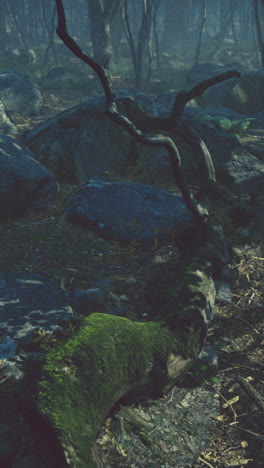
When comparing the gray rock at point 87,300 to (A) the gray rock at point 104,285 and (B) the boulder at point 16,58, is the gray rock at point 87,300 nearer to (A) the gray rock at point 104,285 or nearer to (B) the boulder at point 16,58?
(A) the gray rock at point 104,285

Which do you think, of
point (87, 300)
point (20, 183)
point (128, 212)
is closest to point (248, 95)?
point (128, 212)

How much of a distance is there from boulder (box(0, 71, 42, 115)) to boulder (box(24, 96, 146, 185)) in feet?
19.5

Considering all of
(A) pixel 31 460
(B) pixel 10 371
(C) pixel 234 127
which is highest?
(A) pixel 31 460

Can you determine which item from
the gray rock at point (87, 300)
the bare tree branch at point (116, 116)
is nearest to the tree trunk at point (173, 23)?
the bare tree branch at point (116, 116)

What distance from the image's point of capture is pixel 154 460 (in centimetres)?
347

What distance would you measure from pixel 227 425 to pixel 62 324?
1991 millimetres

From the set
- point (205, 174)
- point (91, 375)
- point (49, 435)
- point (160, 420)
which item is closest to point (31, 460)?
point (49, 435)

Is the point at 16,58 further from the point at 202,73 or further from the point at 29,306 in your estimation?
the point at 29,306

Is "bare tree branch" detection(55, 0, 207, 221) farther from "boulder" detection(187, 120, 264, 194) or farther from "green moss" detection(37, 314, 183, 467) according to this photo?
"boulder" detection(187, 120, 264, 194)

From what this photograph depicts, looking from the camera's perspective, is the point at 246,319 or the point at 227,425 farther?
the point at 246,319

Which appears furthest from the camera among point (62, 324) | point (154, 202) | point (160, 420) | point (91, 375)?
point (154, 202)

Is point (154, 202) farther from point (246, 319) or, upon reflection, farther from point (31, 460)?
point (31, 460)

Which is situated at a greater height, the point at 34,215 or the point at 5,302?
the point at 5,302

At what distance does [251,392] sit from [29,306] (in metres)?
2.61
